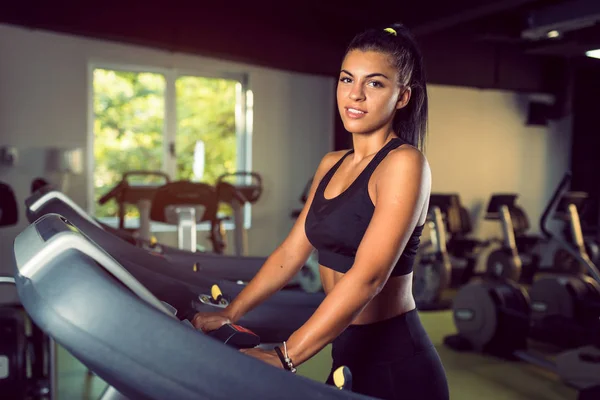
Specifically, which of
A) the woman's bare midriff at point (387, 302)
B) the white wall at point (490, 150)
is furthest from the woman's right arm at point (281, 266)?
the white wall at point (490, 150)

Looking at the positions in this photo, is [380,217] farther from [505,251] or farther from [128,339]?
[505,251]

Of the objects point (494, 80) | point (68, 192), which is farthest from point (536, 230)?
point (68, 192)

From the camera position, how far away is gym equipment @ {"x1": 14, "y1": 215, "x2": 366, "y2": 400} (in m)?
0.80

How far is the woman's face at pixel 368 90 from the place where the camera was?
123cm

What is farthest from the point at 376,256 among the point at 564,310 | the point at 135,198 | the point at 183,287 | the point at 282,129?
the point at 282,129

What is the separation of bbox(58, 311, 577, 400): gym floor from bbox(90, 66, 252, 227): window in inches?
92.3

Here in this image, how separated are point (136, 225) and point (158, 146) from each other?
86 centimetres

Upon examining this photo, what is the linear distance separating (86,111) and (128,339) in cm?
506

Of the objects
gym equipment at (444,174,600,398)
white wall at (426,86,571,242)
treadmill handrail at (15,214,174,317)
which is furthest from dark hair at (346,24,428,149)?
white wall at (426,86,571,242)

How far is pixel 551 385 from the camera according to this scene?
11.7 ft

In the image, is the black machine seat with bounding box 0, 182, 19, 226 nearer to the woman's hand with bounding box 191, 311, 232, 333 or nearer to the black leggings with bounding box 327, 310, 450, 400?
the woman's hand with bounding box 191, 311, 232, 333

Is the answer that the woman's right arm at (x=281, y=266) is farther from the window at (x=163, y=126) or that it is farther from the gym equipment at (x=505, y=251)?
the gym equipment at (x=505, y=251)

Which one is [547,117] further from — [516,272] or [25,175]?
[25,175]

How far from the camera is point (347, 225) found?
1243 millimetres
